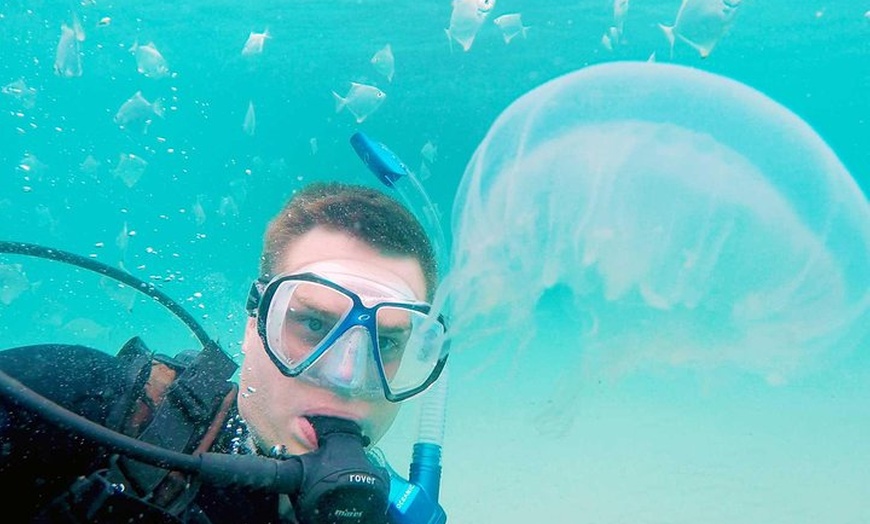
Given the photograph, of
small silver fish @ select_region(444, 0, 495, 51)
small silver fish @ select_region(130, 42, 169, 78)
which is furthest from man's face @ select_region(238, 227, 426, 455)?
small silver fish @ select_region(130, 42, 169, 78)

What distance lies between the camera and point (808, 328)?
10.3ft

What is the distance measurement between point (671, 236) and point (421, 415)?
1508mm

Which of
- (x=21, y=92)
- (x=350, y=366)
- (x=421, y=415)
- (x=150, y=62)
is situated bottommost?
(x=21, y=92)

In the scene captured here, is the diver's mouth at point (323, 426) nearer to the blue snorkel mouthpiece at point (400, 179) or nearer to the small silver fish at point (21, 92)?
the blue snorkel mouthpiece at point (400, 179)

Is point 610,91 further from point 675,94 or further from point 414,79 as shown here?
point 414,79

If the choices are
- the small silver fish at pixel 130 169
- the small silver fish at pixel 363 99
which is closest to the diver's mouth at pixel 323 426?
the small silver fish at pixel 363 99

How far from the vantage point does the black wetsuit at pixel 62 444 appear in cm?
193

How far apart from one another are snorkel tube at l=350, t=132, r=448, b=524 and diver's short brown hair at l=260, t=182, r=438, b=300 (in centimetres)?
8

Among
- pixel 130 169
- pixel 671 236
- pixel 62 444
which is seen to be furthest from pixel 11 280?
pixel 671 236

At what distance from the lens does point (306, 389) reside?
2.63 meters

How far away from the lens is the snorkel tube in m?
2.80

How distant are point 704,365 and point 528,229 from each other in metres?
1.12

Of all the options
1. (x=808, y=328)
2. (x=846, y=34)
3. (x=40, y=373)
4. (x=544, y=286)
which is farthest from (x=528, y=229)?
(x=846, y=34)

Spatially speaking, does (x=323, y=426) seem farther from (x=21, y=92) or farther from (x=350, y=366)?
(x=21, y=92)
